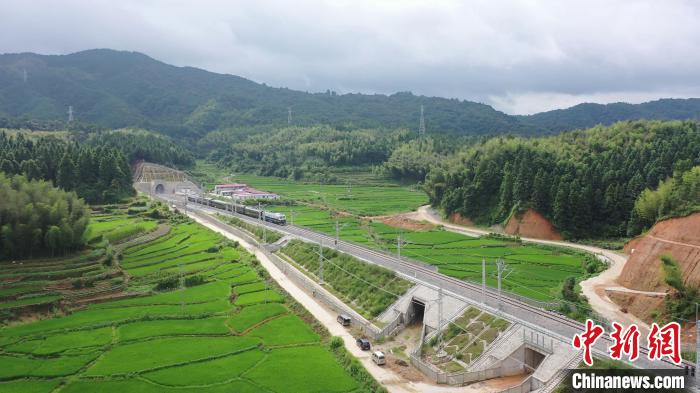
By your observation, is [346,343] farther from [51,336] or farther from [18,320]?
[18,320]

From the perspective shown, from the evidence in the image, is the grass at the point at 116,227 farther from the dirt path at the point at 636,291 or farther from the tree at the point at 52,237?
the dirt path at the point at 636,291

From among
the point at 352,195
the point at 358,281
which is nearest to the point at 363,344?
the point at 358,281

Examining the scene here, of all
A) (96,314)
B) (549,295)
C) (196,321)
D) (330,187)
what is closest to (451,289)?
(549,295)

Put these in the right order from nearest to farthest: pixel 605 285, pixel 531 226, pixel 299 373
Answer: pixel 299 373 → pixel 605 285 → pixel 531 226

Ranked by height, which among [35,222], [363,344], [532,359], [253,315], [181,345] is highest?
[35,222]

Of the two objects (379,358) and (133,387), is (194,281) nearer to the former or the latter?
(133,387)

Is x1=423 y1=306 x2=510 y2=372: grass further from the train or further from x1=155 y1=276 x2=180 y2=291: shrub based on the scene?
the train

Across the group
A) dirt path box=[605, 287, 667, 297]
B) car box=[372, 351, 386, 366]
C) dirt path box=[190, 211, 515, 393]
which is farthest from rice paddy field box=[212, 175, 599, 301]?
car box=[372, 351, 386, 366]
